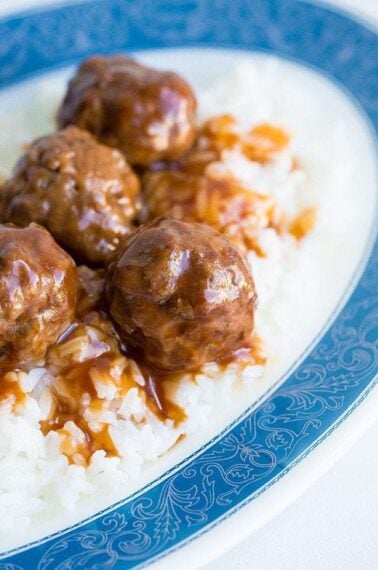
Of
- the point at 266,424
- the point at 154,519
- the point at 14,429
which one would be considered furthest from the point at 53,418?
the point at 266,424

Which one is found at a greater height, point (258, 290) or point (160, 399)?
point (258, 290)

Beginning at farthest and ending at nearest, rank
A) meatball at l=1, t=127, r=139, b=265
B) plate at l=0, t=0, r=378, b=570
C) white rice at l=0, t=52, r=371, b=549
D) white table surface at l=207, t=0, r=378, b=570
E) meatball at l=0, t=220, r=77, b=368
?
Answer: meatball at l=1, t=127, r=139, b=265 < white rice at l=0, t=52, r=371, b=549 < white table surface at l=207, t=0, r=378, b=570 < meatball at l=0, t=220, r=77, b=368 < plate at l=0, t=0, r=378, b=570

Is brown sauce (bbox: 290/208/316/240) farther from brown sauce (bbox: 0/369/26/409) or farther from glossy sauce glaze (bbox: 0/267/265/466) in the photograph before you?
brown sauce (bbox: 0/369/26/409)

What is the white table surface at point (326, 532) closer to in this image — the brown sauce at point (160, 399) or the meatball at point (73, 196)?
→ the brown sauce at point (160, 399)

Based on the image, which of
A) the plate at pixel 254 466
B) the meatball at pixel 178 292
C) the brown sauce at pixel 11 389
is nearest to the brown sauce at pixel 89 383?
the brown sauce at pixel 11 389

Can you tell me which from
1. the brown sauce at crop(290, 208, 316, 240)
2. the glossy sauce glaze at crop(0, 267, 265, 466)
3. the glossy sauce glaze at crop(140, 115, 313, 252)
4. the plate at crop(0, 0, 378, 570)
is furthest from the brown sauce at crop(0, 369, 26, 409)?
the brown sauce at crop(290, 208, 316, 240)

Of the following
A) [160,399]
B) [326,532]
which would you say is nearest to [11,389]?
[160,399]

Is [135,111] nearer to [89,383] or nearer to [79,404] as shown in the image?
[89,383]
